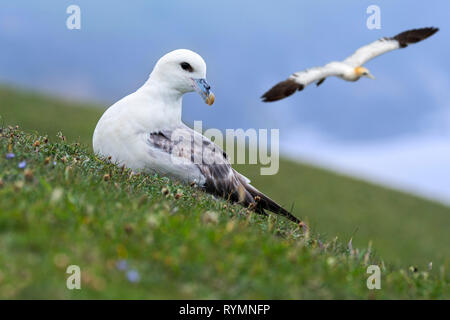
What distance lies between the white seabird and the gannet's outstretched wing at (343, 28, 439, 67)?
2.39 meters

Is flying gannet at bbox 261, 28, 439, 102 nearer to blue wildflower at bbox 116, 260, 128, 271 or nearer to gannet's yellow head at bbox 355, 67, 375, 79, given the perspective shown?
gannet's yellow head at bbox 355, 67, 375, 79

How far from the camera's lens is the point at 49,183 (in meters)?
6.48

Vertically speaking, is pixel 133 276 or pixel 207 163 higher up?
pixel 207 163

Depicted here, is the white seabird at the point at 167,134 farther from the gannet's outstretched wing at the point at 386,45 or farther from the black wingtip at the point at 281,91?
the gannet's outstretched wing at the point at 386,45

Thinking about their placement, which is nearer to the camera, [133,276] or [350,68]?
[133,276]

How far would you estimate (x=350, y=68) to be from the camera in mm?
8164

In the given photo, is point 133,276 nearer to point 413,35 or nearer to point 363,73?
point 363,73

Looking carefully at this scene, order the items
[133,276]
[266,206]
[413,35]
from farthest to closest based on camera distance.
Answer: [266,206] < [413,35] < [133,276]

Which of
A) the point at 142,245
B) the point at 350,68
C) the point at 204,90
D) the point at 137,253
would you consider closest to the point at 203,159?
the point at 204,90

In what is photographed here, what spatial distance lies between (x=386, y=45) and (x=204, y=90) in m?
3.04

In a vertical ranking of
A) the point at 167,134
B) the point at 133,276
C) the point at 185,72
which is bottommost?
the point at 133,276

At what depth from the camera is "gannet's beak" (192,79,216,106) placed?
9.12 m
